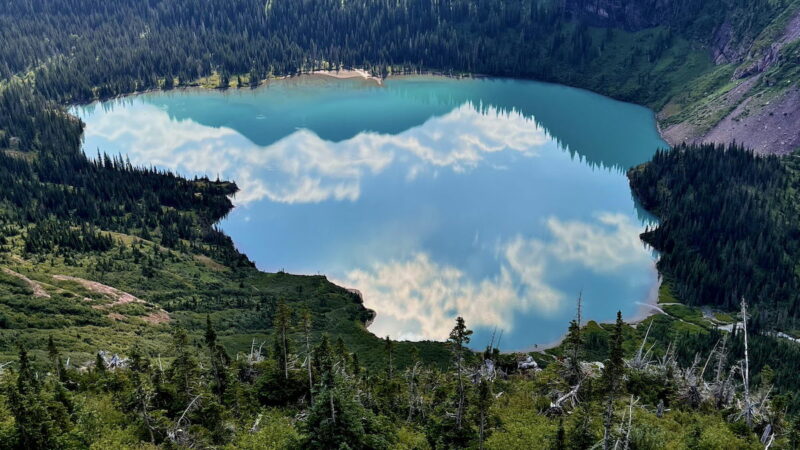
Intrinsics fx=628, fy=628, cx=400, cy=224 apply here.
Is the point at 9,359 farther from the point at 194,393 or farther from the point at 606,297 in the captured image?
the point at 606,297

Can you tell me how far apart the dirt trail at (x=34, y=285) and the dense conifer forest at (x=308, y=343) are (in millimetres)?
429

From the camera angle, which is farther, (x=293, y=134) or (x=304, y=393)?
(x=293, y=134)

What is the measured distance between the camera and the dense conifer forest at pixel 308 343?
133 feet

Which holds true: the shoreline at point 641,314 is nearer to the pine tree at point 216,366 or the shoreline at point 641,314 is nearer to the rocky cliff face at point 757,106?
the pine tree at point 216,366

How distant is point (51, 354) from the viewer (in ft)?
166

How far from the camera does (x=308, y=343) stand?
48656 mm

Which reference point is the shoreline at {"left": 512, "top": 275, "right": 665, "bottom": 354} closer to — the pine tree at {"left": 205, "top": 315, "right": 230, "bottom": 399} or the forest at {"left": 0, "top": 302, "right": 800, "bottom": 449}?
the forest at {"left": 0, "top": 302, "right": 800, "bottom": 449}

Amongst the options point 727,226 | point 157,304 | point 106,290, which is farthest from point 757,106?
point 106,290

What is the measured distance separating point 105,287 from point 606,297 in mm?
79923

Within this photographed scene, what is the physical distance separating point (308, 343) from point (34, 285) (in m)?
54.2

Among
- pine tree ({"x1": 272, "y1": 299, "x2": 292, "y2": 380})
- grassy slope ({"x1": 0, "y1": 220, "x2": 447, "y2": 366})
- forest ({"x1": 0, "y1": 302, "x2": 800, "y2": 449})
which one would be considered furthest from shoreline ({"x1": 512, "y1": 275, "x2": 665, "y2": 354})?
pine tree ({"x1": 272, "y1": 299, "x2": 292, "y2": 380})

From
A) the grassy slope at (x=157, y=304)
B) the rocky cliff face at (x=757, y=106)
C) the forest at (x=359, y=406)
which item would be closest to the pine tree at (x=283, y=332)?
the forest at (x=359, y=406)

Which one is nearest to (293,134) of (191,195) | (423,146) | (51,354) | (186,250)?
(423,146)

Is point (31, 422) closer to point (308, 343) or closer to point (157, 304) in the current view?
point (308, 343)
